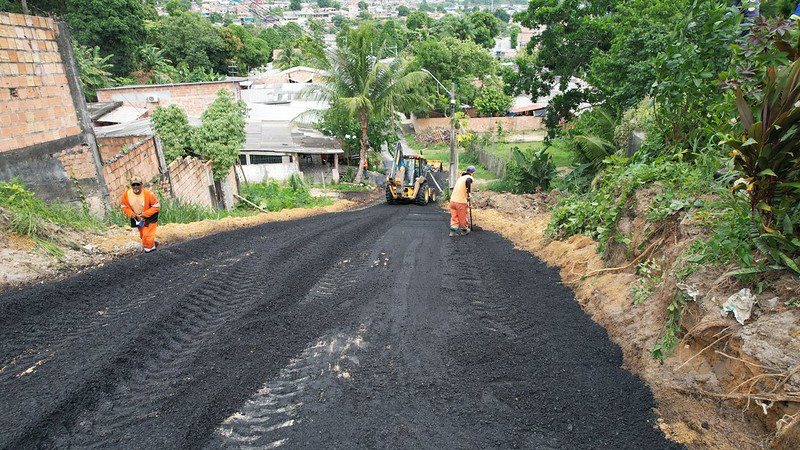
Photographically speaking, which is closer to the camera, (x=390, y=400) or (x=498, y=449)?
(x=498, y=449)

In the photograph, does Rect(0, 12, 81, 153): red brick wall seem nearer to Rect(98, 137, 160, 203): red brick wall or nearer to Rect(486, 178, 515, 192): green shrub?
Rect(98, 137, 160, 203): red brick wall

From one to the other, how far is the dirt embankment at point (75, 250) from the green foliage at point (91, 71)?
2225 centimetres

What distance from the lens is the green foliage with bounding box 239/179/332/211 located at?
17484 mm

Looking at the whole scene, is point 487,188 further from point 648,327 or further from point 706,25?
point 648,327

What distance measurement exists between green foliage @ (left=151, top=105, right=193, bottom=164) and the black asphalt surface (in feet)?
26.5

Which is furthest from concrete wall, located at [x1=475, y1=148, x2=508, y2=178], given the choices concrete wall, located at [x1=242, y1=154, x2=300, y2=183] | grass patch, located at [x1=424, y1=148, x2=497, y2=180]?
concrete wall, located at [x1=242, y1=154, x2=300, y2=183]

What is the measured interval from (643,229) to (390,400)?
374 cm

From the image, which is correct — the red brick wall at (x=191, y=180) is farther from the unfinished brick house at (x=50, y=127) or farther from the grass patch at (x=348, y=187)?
the grass patch at (x=348, y=187)

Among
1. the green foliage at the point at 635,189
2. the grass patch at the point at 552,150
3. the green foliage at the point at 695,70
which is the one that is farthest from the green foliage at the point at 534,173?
the green foliage at the point at 695,70

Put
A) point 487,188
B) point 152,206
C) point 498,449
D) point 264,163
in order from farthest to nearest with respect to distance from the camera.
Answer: point 264,163
point 487,188
point 152,206
point 498,449

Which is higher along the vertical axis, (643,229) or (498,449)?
(643,229)

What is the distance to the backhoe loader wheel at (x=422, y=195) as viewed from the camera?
62.7 feet

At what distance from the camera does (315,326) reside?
5699mm

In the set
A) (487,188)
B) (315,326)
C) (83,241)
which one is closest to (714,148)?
(315,326)
